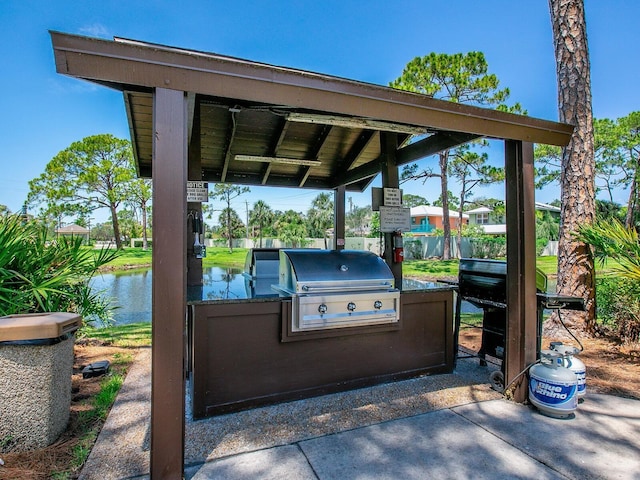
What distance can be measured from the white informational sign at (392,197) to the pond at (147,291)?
0.87 m

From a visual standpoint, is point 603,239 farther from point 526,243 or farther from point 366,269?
point 366,269

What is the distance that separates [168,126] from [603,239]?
13.5 ft

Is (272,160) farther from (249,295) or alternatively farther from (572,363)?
(572,363)

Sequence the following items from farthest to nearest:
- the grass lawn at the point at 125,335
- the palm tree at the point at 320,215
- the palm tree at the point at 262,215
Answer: the palm tree at the point at 262,215
the palm tree at the point at 320,215
the grass lawn at the point at 125,335

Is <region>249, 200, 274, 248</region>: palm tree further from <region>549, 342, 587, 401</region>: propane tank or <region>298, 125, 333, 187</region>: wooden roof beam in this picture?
<region>549, 342, 587, 401</region>: propane tank

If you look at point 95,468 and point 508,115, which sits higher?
point 508,115

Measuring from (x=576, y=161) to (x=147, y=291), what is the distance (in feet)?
35.8

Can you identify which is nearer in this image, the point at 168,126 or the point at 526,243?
the point at 168,126

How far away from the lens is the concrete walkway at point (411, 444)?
6.37 feet

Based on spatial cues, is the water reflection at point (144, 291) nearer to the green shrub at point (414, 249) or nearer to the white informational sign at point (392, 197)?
the white informational sign at point (392, 197)

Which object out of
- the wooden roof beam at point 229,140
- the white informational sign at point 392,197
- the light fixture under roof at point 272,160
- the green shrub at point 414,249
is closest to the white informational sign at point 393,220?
the white informational sign at point 392,197

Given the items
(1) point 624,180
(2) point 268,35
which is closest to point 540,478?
(2) point 268,35

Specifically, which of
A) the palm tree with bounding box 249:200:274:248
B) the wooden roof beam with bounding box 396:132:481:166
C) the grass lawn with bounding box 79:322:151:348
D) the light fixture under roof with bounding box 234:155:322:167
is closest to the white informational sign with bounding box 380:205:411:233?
the wooden roof beam with bounding box 396:132:481:166

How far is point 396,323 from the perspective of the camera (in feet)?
10.3
